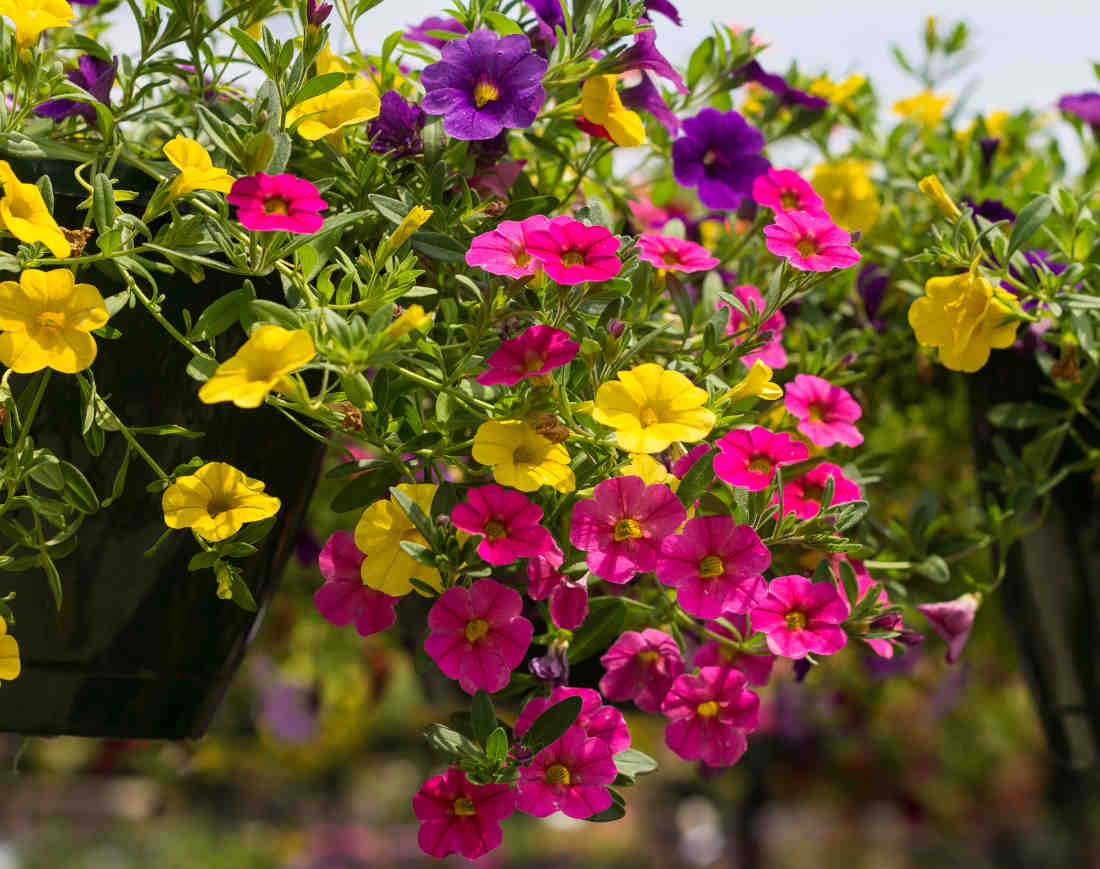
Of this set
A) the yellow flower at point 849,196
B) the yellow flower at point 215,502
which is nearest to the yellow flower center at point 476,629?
the yellow flower at point 215,502

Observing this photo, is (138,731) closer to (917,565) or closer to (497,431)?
(497,431)

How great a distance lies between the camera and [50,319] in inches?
18.9

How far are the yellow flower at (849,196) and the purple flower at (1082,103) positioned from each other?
164 mm

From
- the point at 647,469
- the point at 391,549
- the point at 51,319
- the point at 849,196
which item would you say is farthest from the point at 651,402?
the point at 849,196

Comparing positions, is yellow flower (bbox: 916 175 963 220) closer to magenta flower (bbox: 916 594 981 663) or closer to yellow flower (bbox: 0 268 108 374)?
magenta flower (bbox: 916 594 981 663)

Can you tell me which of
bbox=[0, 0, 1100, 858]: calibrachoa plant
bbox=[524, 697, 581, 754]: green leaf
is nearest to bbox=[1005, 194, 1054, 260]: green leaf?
bbox=[0, 0, 1100, 858]: calibrachoa plant

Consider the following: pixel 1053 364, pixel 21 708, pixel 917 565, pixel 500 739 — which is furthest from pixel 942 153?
pixel 21 708

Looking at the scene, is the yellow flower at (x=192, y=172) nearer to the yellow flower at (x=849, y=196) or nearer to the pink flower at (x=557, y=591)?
the pink flower at (x=557, y=591)

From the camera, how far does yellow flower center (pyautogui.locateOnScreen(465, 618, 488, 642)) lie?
1.72 ft

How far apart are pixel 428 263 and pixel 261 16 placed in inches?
6.5

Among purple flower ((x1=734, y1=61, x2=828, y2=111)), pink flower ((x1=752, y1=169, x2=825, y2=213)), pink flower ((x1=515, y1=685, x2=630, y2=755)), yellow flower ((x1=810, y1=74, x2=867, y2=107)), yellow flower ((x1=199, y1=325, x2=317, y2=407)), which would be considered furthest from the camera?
yellow flower ((x1=810, y1=74, x2=867, y2=107))

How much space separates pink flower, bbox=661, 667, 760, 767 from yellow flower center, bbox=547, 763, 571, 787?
88mm

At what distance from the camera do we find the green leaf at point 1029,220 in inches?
22.6

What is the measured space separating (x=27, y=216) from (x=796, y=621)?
0.40 metres
